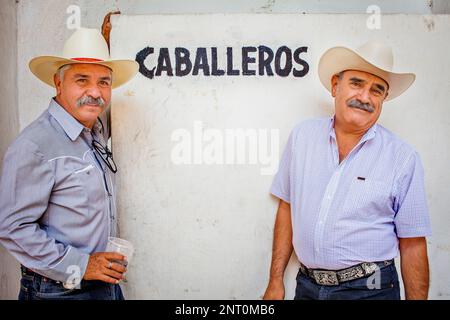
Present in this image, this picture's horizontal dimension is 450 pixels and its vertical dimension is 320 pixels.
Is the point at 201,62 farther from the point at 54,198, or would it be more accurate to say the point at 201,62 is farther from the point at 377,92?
the point at 54,198

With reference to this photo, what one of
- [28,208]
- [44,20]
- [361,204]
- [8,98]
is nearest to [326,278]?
[361,204]

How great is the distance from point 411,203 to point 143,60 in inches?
65.2

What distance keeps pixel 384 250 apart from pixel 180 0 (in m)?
2.10

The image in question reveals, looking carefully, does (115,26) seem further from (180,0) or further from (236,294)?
(236,294)

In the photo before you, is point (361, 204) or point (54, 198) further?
point (361, 204)

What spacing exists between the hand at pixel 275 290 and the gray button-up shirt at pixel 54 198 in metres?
0.96

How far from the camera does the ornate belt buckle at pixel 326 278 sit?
8.32 ft

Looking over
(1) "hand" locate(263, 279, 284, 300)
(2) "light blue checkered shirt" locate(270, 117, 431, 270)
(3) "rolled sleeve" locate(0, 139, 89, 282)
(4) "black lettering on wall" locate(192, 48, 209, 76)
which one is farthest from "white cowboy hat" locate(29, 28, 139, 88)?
(1) "hand" locate(263, 279, 284, 300)

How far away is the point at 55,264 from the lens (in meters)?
2.32

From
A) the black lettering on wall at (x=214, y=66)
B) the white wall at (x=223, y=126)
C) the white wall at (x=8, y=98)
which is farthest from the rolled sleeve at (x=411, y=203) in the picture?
the white wall at (x=8, y=98)

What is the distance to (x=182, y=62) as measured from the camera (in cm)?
303

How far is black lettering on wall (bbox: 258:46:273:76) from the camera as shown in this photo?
3.03 metres

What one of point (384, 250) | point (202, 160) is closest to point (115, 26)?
point (202, 160)

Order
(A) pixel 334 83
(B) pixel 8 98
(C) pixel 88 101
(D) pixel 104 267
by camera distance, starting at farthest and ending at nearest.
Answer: (B) pixel 8 98
(A) pixel 334 83
(C) pixel 88 101
(D) pixel 104 267
